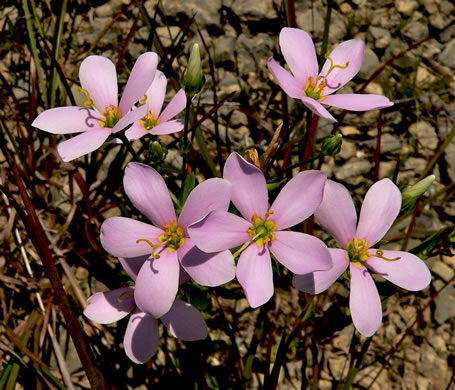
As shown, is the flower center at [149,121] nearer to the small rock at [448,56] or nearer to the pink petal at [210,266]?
the pink petal at [210,266]

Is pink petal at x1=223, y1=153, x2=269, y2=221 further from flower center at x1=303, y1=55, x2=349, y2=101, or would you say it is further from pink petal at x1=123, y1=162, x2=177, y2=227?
flower center at x1=303, y1=55, x2=349, y2=101

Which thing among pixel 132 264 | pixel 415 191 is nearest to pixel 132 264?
pixel 132 264

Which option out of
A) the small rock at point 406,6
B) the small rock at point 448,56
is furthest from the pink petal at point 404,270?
the small rock at point 406,6

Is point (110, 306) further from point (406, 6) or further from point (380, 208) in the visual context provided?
point (406, 6)

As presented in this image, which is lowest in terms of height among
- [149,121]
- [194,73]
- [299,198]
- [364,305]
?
[364,305]

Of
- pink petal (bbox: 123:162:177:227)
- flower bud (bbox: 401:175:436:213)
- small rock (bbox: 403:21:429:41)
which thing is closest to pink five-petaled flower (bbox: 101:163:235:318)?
pink petal (bbox: 123:162:177:227)

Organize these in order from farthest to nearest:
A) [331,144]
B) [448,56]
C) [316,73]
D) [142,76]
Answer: [448,56] → [316,73] → [331,144] → [142,76]

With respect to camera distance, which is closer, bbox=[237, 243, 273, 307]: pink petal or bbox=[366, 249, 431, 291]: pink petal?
bbox=[237, 243, 273, 307]: pink petal
